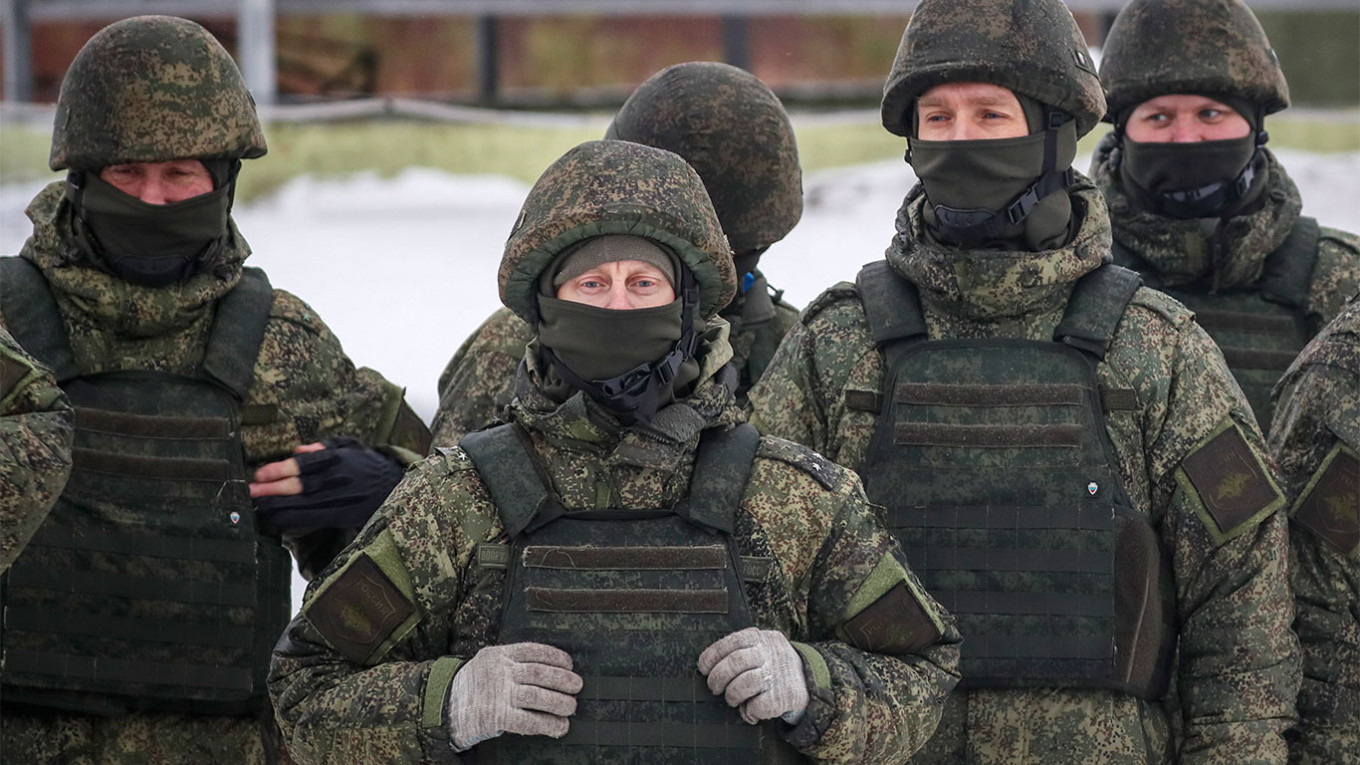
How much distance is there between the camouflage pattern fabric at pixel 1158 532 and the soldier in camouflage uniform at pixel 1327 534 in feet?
1.38

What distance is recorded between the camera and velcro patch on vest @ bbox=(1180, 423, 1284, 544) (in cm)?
410

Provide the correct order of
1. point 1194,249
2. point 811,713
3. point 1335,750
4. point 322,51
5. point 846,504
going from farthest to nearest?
point 322,51 → point 1194,249 → point 1335,750 → point 846,504 → point 811,713

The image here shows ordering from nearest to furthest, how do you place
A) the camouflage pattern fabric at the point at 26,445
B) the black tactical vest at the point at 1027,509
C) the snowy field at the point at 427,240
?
the camouflage pattern fabric at the point at 26,445, the black tactical vest at the point at 1027,509, the snowy field at the point at 427,240

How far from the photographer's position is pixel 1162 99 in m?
5.55

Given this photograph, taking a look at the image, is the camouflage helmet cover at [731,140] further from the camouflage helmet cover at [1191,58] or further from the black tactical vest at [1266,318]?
the black tactical vest at [1266,318]

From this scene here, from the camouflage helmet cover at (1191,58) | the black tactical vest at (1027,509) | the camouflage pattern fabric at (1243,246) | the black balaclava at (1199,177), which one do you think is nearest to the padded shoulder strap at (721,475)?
the black tactical vest at (1027,509)

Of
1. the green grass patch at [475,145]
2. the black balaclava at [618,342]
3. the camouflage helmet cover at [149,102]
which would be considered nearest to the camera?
the black balaclava at [618,342]

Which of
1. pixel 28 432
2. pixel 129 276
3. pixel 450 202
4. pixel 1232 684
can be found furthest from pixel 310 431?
pixel 450 202

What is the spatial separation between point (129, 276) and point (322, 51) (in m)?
7.16

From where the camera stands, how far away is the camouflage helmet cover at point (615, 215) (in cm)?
365

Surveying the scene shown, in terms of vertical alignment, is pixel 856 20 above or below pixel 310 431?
above

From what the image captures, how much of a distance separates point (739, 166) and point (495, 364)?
2.92ft

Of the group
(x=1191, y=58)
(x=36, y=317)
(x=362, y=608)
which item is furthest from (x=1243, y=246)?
(x=36, y=317)

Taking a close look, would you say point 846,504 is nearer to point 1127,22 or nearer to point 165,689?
point 165,689
